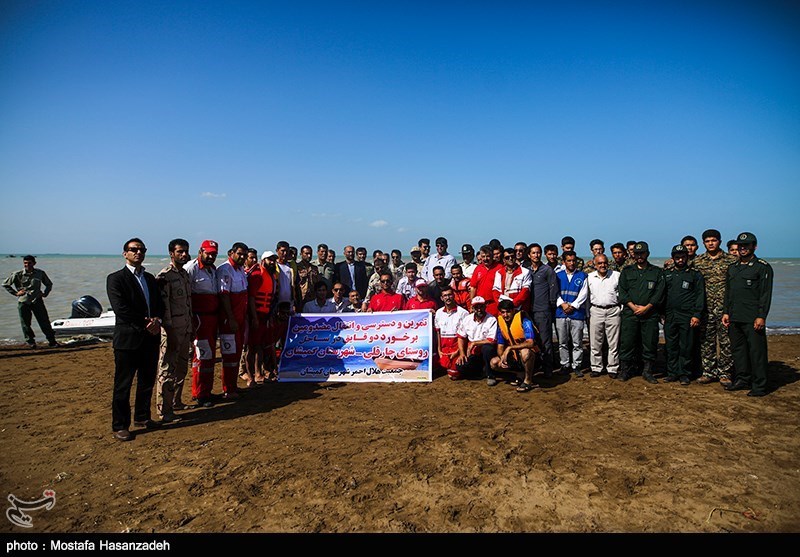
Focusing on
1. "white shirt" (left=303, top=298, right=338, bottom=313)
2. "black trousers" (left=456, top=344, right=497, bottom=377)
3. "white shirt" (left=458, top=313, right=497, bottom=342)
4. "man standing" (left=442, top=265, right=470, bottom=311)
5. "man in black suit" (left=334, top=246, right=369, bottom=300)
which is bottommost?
"black trousers" (left=456, top=344, right=497, bottom=377)

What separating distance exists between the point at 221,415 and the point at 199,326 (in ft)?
3.92

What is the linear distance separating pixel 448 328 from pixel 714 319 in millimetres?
3968

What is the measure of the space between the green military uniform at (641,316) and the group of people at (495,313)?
0.02 m

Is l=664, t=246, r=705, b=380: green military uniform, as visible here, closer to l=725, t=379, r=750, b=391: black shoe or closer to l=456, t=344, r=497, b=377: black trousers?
l=725, t=379, r=750, b=391: black shoe

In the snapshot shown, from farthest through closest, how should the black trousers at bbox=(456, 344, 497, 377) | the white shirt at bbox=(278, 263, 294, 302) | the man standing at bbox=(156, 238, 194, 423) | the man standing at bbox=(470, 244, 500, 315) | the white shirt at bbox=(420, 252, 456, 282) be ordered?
the white shirt at bbox=(420, 252, 456, 282), the man standing at bbox=(470, 244, 500, 315), the white shirt at bbox=(278, 263, 294, 302), the black trousers at bbox=(456, 344, 497, 377), the man standing at bbox=(156, 238, 194, 423)

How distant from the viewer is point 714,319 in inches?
235

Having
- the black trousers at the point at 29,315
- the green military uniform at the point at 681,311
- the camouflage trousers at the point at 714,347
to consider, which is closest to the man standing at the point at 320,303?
the green military uniform at the point at 681,311

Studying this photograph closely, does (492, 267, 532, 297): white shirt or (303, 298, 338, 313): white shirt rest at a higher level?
(492, 267, 532, 297): white shirt

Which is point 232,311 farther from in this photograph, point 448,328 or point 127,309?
point 448,328

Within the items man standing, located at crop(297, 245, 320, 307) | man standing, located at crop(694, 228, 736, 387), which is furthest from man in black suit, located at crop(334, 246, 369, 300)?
man standing, located at crop(694, 228, 736, 387)

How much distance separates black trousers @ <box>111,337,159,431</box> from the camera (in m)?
4.27

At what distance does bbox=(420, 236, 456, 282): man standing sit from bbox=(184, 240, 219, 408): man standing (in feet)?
13.6

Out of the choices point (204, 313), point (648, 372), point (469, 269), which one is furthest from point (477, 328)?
point (204, 313)
